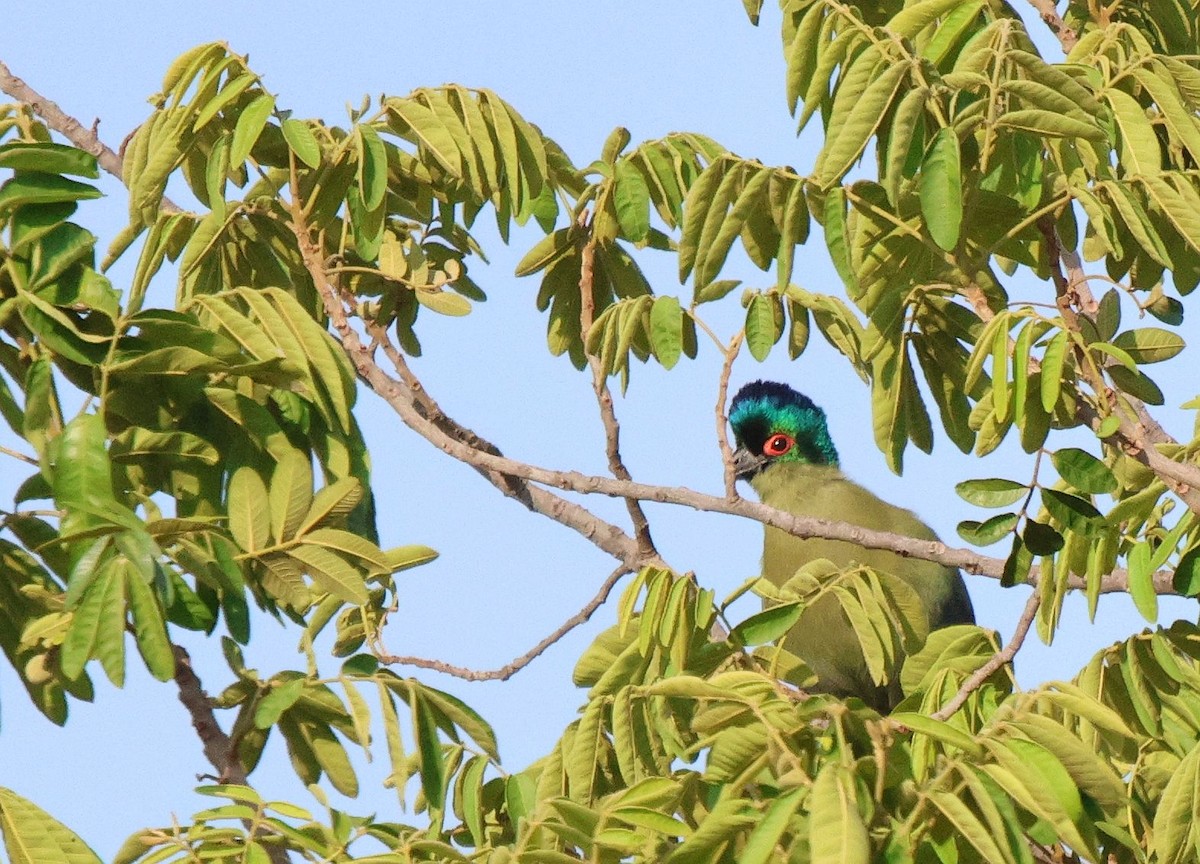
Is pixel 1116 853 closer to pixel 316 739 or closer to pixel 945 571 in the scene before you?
pixel 316 739

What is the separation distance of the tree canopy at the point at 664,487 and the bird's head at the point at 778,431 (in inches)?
125

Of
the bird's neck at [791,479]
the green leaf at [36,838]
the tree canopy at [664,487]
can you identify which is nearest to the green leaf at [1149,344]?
the tree canopy at [664,487]

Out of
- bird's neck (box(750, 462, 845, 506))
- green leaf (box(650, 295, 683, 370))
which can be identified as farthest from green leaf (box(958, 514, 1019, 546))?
bird's neck (box(750, 462, 845, 506))

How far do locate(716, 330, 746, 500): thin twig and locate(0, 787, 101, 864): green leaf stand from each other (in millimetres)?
1580

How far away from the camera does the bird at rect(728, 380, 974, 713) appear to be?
20.2ft

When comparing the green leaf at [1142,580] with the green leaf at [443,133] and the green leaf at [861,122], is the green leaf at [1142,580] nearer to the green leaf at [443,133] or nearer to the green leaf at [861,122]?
the green leaf at [861,122]

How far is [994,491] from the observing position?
10.5 feet

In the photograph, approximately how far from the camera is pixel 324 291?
4051 mm

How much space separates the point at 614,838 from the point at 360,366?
1.80 m

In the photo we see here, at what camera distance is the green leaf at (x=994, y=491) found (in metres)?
3.21

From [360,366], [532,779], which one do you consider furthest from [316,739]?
[360,366]

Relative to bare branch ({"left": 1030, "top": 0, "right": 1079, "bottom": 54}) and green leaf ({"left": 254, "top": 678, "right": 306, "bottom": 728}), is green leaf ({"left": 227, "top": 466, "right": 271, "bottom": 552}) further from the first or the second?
bare branch ({"left": 1030, "top": 0, "right": 1079, "bottom": 54})

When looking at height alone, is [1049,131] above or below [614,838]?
above

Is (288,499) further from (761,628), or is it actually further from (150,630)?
(761,628)
